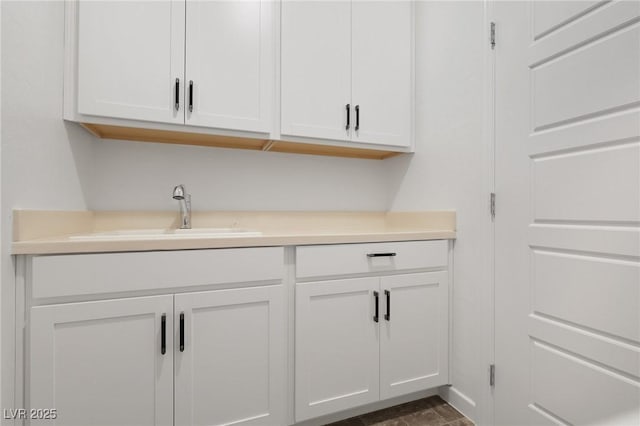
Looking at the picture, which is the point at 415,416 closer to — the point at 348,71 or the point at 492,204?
the point at 492,204

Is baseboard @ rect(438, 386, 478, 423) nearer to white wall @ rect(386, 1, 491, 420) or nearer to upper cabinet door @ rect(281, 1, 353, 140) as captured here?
white wall @ rect(386, 1, 491, 420)

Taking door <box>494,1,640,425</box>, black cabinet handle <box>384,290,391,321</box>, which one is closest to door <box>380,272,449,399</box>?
black cabinet handle <box>384,290,391,321</box>

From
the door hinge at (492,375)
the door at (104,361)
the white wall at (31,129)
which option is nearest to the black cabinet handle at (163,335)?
the door at (104,361)

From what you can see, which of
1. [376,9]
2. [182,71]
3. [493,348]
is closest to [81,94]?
[182,71]

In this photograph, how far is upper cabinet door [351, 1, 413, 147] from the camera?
1.70 metres

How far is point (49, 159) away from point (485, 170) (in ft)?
5.77

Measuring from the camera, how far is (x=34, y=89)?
1044 millimetres

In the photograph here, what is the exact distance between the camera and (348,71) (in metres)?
1.68

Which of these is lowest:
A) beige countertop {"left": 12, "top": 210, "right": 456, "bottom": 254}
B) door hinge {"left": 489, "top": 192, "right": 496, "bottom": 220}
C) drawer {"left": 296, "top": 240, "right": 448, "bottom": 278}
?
drawer {"left": 296, "top": 240, "right": 448, "bottom": 278}

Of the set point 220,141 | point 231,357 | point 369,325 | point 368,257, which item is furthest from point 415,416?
point 220,141

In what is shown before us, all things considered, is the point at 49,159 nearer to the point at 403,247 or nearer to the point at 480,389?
the point at 403,247

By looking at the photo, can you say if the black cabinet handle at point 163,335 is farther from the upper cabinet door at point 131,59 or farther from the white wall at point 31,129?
the upper cabinet door at point 131,59

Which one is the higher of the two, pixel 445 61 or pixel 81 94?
pixel 445 61

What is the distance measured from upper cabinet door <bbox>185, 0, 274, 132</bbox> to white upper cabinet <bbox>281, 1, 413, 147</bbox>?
0.10 meters
